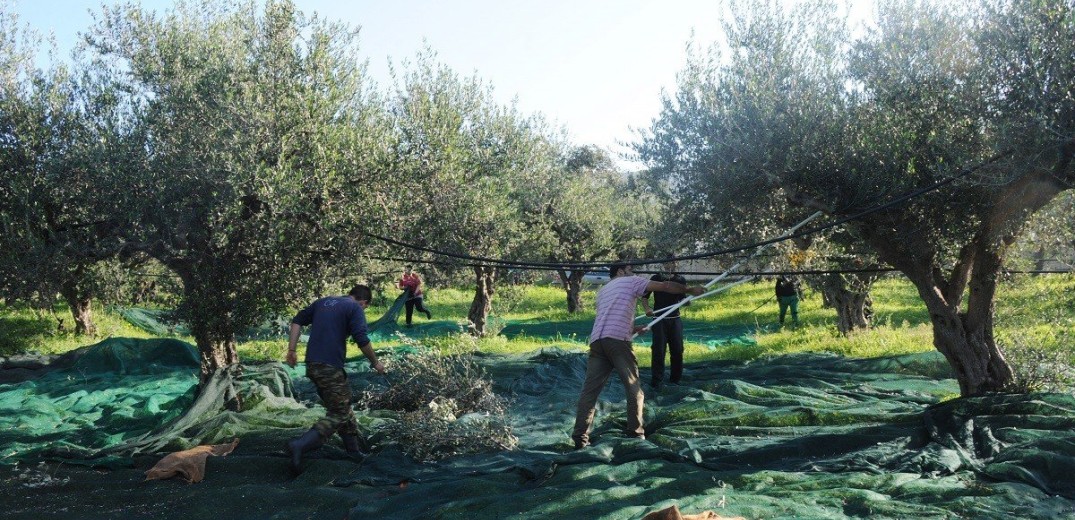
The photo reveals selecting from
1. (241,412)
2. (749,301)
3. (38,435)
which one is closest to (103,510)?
(241,412)

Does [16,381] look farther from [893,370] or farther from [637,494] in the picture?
[893,370]

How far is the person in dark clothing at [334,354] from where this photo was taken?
376 inches

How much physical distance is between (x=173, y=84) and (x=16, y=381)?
8451mm

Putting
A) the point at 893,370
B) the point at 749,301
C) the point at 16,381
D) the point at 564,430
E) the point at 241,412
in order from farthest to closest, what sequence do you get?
the point at 749,301
the point at 16,381
the point at 893,370
the point at 241,412
the point at 564,430

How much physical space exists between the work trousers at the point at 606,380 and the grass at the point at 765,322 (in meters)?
4.78

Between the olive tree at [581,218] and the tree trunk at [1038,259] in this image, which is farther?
the olive tree at [581,218]

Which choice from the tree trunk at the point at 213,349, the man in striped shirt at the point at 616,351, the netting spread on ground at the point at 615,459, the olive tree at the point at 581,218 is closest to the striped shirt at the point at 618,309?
the man in striped shirt at the point at 616,351

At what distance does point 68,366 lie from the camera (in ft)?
58.4

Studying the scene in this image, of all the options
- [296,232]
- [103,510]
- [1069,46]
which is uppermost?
[1069,46]

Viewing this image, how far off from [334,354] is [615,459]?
3152 millimetres

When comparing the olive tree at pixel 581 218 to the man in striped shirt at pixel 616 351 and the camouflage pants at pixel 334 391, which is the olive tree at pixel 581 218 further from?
the camouflage pants at pixel 334 391

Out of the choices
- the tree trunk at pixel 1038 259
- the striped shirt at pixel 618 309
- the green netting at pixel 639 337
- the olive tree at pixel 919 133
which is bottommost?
the green netting at pixel 639 337

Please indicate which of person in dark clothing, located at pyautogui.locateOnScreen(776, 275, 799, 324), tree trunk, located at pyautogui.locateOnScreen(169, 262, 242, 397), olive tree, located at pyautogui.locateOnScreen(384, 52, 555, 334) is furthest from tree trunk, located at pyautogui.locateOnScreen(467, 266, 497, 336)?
tree trunk, located at pyautogui.locateOnScreen(169, 262, 242, 397)

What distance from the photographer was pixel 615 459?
873cm
